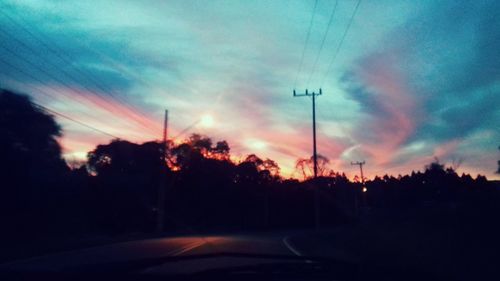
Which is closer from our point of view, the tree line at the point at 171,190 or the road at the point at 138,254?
the road at the point at 138,254

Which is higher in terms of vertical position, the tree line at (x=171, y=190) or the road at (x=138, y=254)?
the tree line at (x=171, y=190)

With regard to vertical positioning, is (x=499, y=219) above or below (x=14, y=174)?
below

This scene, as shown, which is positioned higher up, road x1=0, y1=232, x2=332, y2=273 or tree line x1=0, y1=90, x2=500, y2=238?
tree line x1=0, y1=90, x2=500, y2=238

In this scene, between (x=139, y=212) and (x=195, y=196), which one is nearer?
(x=139, y=212)

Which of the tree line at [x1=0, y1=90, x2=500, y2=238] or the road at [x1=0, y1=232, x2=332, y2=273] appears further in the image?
the tree line at [x1=0, y1=90, x2=500, y2=238]

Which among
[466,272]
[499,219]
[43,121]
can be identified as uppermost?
[43,121]

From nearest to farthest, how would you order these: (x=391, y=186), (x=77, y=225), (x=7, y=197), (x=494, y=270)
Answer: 1. (x=494, y=270)
2. (x=7, y=197)
3. (x=77, y=225)
4. (x=391, y=186)

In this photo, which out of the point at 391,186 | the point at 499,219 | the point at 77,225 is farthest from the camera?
the point at 391,186

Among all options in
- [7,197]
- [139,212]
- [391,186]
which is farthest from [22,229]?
[391,186]

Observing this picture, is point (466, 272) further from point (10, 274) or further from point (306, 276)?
point (10, 274)

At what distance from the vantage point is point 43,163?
36.3 meters

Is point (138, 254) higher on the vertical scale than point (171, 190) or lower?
lower

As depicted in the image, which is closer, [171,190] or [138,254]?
[138,254]

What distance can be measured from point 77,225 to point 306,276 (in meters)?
40.1
